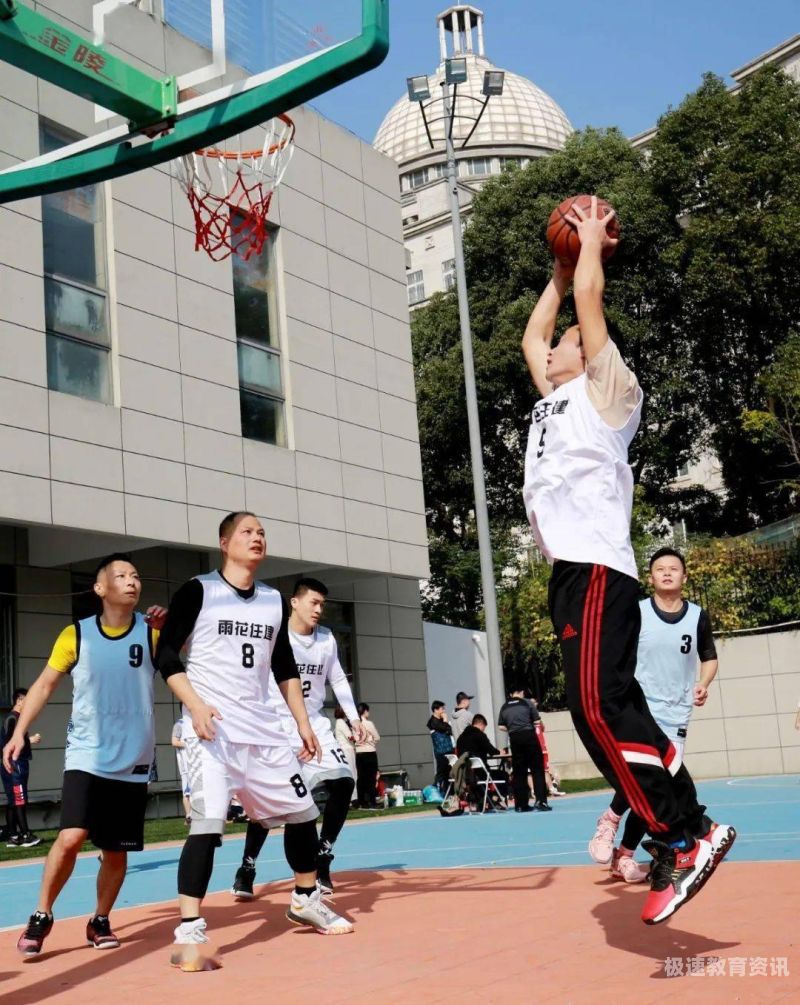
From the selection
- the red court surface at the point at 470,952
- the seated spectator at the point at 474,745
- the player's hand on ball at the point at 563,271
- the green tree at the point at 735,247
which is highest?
the green tree at the point at 735,247

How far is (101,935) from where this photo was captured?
7230 millimetres

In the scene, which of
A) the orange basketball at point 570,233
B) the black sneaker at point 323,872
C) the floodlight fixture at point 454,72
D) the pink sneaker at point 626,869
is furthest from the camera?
the floodlight fixture at point 454,72

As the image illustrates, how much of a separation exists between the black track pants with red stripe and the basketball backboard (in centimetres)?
289

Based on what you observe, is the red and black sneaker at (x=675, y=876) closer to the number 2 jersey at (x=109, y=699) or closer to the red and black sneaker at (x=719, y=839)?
the red and black sneaker at (x=719, y=839)

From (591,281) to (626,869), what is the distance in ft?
14.7

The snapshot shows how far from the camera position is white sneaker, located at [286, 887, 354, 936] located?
7109 millimetres

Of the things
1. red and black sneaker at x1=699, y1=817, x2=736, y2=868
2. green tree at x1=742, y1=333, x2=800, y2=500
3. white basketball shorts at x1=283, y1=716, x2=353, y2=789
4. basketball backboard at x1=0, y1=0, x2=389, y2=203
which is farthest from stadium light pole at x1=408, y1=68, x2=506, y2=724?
red and black sneaker at x1=699, y1=817, x2=736, y2=868

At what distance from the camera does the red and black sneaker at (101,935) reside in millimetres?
7188

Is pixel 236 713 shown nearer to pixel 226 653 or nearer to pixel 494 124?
pixel 226 653

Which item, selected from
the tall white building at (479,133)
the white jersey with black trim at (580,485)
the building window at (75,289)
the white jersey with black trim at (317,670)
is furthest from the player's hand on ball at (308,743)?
the tall white building at (479,133)

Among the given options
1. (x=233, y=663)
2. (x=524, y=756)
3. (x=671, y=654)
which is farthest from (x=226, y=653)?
(x=524, y=756)

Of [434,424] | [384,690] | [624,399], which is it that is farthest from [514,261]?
[624,399]

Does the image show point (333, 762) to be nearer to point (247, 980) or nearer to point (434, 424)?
point (247, 980)

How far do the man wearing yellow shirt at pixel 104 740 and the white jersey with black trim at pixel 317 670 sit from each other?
2069mm
